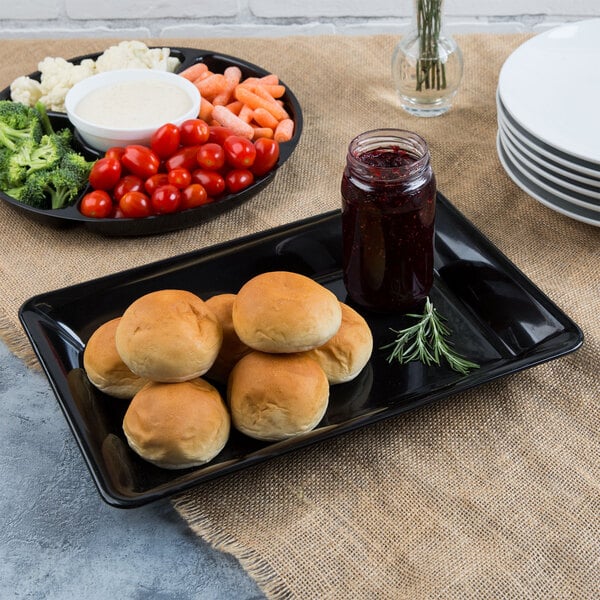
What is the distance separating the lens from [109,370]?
1.47 m

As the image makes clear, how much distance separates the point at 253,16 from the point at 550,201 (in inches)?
83.4

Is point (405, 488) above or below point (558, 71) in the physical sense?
below

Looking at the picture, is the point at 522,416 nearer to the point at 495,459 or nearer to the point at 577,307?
the point at 495,459

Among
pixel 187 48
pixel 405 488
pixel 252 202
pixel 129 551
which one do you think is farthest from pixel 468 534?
pixel 187 48

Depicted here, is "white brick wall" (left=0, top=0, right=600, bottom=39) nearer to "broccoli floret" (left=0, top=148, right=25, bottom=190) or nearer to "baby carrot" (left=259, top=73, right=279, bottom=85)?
"baby carrot" (left=259, top=73, right=279, bottom=85)

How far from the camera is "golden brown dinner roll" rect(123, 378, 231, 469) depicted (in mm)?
1327

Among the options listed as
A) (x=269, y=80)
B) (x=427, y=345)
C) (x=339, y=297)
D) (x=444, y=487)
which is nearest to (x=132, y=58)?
(x=269, y=80)

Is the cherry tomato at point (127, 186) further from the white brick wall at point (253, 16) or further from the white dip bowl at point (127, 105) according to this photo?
the white brick wall at point (253, 16)

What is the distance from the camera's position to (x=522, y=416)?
154 centimetres

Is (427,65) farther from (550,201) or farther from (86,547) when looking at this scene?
(86,547)

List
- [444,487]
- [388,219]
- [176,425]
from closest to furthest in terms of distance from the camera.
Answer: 1. [176,425]
2. [444,487]
3. [388,219]

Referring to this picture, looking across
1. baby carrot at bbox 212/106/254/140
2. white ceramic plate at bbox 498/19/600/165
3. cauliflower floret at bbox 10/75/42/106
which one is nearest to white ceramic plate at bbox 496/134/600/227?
white ceramic plate at bbox 498/19/600/165

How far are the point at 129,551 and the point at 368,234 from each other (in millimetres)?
734

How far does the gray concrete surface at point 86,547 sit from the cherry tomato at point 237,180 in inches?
31.8
